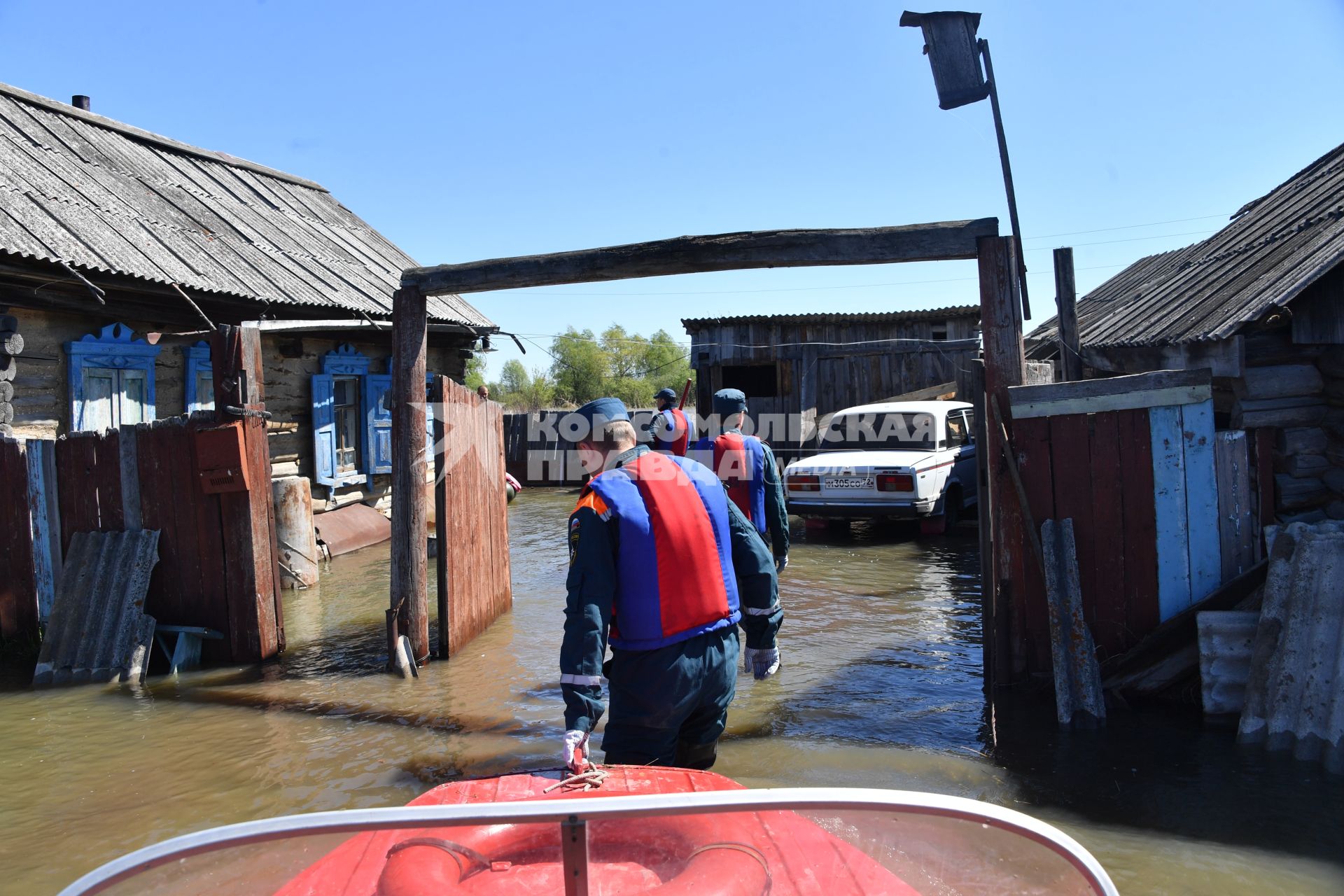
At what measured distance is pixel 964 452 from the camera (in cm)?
1210

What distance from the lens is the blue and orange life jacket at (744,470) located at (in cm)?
639

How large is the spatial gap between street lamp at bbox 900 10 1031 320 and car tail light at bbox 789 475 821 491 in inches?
156

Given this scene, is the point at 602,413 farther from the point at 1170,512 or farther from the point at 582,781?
the point at 1170,512

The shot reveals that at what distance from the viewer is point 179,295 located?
31.0 feet

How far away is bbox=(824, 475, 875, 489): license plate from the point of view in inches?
428

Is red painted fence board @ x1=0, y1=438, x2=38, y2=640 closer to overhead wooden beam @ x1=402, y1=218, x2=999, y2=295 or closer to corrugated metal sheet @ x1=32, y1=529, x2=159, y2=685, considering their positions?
corrugated metal sheet @ x1=32, y1=529, x2=159, y2=685

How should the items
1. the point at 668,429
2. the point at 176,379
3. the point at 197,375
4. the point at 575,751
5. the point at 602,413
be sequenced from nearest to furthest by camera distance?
the point at 575,751 → the point at 602,413 → the point at 668,429 → the point at 176,379 → the point at 197,375

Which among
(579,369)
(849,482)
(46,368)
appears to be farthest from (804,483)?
(579,369)

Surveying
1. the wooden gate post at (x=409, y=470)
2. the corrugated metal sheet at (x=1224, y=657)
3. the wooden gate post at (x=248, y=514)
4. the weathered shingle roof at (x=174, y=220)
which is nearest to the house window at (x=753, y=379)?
the weathered shingle roof at (x=174, y=220)

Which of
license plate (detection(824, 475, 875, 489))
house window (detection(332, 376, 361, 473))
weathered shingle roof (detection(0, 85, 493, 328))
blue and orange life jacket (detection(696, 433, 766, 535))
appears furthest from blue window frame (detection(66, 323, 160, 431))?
license plate (detection(824, 475, 875, 489))

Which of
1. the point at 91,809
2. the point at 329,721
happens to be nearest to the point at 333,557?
the point at 329,721

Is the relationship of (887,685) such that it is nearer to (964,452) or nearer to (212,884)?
(212,884)

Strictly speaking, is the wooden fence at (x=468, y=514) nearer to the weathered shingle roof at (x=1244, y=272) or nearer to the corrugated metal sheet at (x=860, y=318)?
the weathered shingle roof at (x=1244, y=272)

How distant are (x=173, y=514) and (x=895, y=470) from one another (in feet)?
24.4
